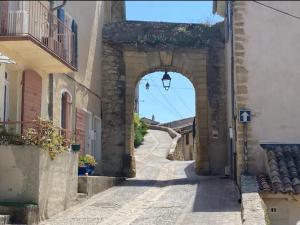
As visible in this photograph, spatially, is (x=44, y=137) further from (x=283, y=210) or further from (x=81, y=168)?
(x=283, y=210)

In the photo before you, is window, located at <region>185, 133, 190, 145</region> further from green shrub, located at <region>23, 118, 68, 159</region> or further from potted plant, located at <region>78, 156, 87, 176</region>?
green shrub, located at <region>23, 118, 68, 159</region>

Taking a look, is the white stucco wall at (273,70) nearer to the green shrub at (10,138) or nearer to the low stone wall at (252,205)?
the low stone wall at (252,205)

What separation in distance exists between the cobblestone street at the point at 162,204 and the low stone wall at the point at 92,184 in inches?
8.3

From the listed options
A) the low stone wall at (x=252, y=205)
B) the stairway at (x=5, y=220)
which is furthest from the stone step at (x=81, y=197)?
the low stone wall at (x=252, y=205)

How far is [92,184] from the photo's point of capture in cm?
1439

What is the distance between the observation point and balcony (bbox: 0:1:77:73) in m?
11.6

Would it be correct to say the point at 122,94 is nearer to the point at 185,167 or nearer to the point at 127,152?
the point at 127,152

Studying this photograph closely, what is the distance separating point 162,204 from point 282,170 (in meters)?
3.06

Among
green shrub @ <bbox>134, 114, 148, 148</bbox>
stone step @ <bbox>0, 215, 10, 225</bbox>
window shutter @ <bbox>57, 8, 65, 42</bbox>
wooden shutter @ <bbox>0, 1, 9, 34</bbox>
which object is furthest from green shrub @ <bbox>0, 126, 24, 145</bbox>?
green shrub @ <bbox>134, 114, 148, 148</bbox>

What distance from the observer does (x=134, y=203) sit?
13219mm

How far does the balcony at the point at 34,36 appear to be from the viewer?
Result: 38.1 feet

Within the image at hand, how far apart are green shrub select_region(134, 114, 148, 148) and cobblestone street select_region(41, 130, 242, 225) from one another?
8951 millimetres

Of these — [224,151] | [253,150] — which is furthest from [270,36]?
[224,151]

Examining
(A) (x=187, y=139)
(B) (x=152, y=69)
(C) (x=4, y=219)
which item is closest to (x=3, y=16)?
(C) (x=4, y=219)
